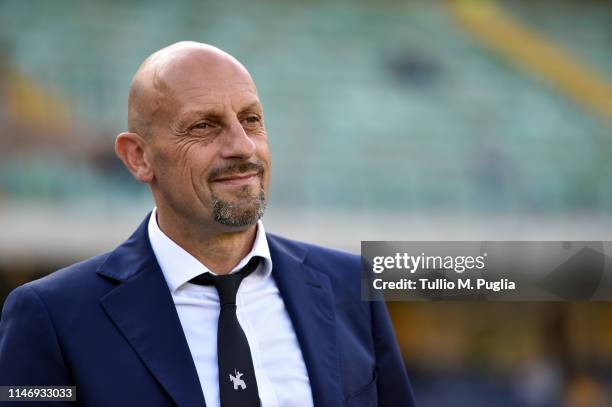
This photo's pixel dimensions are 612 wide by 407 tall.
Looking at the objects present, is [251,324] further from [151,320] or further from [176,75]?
[176,75]

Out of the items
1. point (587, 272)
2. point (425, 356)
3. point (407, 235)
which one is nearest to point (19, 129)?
point (407, 235)

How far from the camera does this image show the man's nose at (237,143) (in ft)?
6.46

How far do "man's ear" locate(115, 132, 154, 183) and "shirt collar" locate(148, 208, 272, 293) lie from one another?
10 centimetres

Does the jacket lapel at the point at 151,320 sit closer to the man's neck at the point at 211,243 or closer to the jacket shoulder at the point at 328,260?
the man's neck at the point at 211,243

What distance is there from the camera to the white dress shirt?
6.43ft

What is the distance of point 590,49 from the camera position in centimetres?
1197

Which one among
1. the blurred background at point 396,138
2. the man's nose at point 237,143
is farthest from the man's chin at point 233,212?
the blurred background at point 396,138

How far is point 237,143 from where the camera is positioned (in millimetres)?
1979

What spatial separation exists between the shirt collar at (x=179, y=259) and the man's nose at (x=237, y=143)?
241mm

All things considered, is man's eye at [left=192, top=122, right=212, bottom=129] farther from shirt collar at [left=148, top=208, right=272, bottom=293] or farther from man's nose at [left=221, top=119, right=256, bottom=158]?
shirt collar at [left=148, top=208, right=272, bottom=293]

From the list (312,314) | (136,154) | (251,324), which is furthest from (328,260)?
(136,154)

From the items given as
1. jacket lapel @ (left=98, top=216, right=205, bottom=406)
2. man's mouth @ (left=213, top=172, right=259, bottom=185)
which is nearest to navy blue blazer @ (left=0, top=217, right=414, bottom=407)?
jacket lapel @ (left=98, top=216, right=205, bottom=406)

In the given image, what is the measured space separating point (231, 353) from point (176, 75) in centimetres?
62

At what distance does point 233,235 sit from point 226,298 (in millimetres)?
142
